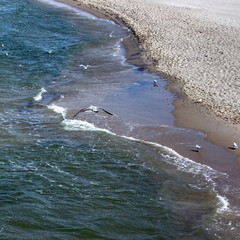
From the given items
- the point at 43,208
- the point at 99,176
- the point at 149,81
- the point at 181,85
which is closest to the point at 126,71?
the point at 149,81

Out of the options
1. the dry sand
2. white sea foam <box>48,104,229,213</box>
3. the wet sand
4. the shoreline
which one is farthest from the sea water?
the dry sand

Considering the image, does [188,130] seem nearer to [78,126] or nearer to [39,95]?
[78,126]

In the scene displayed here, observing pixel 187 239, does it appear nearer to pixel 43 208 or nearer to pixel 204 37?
pixel 43 208

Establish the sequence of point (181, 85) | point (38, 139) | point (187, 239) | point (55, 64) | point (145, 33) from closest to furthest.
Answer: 1. point (187, 239)
2. point (38, 139)
3. point (181, 85)
4. point (55, 64)
5. point (145, 33)

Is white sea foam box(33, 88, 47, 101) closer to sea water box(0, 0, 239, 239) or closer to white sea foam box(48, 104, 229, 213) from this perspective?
sea water box(0, 0, 239, 239)

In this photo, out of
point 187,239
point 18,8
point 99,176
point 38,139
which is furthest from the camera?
point 18,8

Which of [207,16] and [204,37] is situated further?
[207,16]

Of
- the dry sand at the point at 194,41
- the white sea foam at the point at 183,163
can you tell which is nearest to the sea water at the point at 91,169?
the white sea foam at the point at 183,163

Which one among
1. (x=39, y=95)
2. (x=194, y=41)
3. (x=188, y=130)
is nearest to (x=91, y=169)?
(x=188, y=130)
